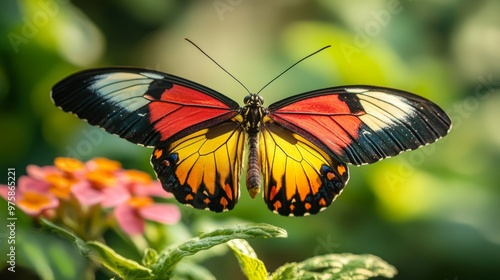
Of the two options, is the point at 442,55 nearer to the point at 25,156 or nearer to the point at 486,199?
the point at 486,199

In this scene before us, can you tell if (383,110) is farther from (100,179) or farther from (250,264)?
(100,179)

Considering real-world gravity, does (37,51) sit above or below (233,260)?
above

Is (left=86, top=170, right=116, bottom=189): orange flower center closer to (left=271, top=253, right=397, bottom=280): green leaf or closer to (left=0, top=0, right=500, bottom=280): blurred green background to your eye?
(left=271, top=253, right=397, bottom=280): green leaf

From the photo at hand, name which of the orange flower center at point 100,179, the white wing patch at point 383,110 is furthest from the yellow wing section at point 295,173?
the orange flower center at point 100,179

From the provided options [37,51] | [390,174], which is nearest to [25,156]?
[37,51]

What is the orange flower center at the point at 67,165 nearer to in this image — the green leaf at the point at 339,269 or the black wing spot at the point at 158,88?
the black wing spot at the point at 158,88

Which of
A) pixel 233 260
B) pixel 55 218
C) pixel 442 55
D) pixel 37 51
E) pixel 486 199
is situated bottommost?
pixel 55 218

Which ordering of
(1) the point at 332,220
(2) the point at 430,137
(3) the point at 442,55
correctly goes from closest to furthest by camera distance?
(2) the point at 430,137 → (1) the point at 332,220 → (3) the point at 442,55

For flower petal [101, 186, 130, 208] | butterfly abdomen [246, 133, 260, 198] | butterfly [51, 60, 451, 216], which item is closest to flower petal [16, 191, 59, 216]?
flower petal [101, 186, 130, 208]
